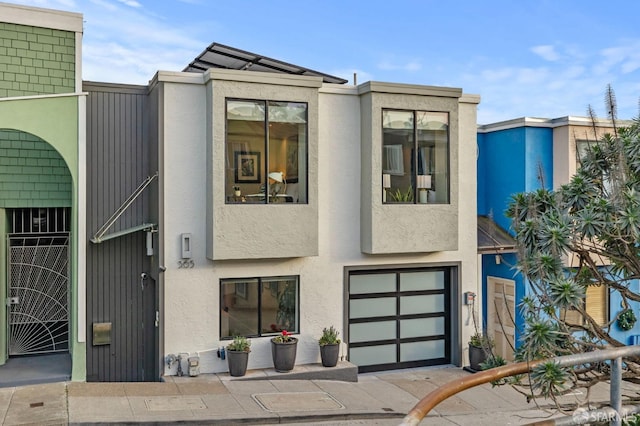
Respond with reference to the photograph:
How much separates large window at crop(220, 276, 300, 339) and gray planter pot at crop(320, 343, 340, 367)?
68 centimetres

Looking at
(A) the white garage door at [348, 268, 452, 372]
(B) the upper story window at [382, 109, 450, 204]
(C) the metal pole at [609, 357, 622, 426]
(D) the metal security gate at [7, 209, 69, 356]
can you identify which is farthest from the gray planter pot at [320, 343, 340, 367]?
(C) the metal pole at [609, 357, 622, 426]

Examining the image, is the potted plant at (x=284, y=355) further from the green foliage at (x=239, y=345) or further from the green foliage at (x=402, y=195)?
the green foliage at (x=402, y=195)

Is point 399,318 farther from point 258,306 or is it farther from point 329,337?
point 258,306

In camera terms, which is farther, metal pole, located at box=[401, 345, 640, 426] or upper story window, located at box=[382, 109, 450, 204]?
upper story window, located at box=[382, 109, 450, 204]

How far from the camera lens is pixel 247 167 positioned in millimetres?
11719

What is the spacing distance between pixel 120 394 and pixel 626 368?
25.2 feet

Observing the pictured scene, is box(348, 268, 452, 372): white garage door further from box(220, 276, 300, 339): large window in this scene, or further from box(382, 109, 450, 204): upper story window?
box(382, 109, 450, 204): upper story window

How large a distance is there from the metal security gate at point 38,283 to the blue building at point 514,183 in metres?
8.76

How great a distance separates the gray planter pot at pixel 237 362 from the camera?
1139 centimetres

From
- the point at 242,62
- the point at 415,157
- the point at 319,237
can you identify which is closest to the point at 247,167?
the point at 319,237

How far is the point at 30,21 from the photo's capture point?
11.3 metres

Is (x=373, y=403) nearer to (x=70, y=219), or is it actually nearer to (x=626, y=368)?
(x=626, y=368)

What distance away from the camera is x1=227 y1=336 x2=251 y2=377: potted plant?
37.4ft

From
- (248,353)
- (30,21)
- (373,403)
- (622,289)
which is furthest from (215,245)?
(622,289)
